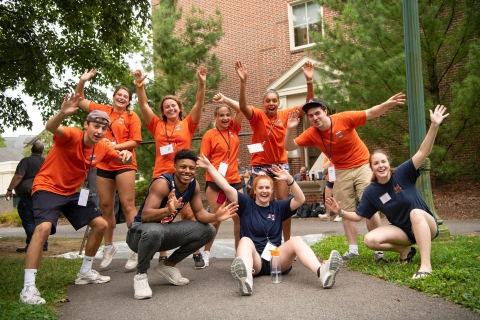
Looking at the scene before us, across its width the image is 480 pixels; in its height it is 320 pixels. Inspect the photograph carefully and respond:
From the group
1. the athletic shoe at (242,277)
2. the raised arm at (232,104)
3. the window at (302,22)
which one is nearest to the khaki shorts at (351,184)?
the raised arm at (232,104)

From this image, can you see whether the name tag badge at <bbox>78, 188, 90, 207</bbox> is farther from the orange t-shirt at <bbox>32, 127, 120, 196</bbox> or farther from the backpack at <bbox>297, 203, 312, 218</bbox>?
the backpack at <bbox>297, 203, 312, 218</bbox>

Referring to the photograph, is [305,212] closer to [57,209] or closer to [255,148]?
[255,148]

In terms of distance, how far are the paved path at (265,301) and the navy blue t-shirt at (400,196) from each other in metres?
0.74

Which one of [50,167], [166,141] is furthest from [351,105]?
[50,167]

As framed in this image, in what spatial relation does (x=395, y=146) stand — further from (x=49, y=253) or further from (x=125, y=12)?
(x=49, y=253)

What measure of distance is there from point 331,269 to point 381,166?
1.31 m

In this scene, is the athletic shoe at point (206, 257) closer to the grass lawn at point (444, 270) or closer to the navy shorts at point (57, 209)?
the grass lawn at point (444, 270)

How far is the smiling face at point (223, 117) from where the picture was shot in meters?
6.23

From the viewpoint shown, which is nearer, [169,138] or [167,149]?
[167,149]

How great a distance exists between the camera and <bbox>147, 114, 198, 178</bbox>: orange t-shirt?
19.2ft

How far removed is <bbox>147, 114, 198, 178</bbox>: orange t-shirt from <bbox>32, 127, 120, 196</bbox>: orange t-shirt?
1043 mm

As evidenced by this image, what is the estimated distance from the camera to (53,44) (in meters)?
9.00

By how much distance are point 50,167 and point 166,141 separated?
57.1 inches

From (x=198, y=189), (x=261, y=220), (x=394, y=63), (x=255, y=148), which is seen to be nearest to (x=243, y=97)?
Result: (x=255, y=148)
